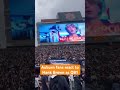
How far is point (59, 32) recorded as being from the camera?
11.3ft

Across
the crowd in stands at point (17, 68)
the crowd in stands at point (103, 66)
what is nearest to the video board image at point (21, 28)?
the crowd in stands at point (17, 68)

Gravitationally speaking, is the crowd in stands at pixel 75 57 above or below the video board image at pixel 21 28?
below

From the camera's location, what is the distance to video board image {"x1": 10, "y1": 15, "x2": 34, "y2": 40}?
3.60 meters

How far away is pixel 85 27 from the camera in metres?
3.55

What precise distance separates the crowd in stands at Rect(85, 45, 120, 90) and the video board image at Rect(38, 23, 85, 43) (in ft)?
0.64

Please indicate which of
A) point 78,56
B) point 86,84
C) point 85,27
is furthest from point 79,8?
point 86,84

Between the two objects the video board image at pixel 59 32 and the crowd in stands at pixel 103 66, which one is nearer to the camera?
the video board image at pixel 59 32

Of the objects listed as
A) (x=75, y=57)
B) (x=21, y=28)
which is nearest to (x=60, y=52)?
(x=75, y=57)

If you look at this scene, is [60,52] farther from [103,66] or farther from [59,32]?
[103,66]

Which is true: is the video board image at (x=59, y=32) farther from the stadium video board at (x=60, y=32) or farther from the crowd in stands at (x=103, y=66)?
the crowd in stands at (x=103, y=66)

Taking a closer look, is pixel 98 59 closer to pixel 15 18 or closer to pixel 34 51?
pixel 34 51

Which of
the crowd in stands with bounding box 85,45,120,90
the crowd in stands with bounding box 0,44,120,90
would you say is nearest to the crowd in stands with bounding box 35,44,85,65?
the crowd in stands with bounding box 0,44,120,90

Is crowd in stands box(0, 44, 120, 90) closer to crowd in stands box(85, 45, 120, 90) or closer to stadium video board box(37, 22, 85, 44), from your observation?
crowd in stands box(85, 45, 120, 90)

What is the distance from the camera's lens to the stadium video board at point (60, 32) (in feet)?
11.4
